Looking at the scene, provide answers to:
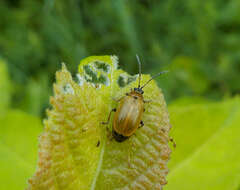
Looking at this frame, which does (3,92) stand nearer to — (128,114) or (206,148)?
(128,114)

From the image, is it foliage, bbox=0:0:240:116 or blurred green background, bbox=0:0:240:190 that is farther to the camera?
foliage, bbox=0:0:240:116

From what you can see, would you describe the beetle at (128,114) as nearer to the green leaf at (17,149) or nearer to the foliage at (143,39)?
the green leaf at (17,149)

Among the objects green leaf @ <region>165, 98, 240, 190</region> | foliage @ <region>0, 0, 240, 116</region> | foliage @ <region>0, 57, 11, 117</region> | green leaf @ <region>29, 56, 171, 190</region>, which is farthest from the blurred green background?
green leaf @ <region>29, 56, 171, 190</region>

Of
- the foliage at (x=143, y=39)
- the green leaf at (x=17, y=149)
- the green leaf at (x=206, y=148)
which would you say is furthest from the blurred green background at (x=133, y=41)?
the green leaf at (x=206, y=148)

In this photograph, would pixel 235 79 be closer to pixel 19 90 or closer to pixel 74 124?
pixel 19 90

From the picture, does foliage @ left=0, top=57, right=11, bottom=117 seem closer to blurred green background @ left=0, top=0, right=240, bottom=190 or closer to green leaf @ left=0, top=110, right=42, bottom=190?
green leaf @ left=0, top=110, right=42, bottom=190

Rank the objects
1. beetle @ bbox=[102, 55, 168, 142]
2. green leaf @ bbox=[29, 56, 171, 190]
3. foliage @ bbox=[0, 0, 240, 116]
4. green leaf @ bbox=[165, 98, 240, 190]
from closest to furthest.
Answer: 1. green leaf @ bbox=[29, 56, 171, 190]
2. beetle @ bbox=[102, 55, 168, 142]
3. green leaf @ bbox=[165, 98, 240, 190]
4. foliage @ bbox=[0, 0, 240, 116]

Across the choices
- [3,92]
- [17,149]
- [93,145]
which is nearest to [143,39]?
[3,92]

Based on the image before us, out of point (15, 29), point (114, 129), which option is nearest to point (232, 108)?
point (114, 129)
